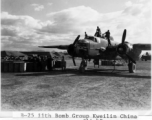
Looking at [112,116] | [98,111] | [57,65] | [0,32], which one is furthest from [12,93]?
[57,65]

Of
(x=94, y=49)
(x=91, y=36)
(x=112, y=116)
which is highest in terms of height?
(x=91, y=36)

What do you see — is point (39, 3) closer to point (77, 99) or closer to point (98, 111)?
point (77, 99)

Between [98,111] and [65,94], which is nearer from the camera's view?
[98,111]

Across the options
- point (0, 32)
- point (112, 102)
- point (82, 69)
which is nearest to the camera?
point (112, 102)

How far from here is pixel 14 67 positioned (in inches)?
693

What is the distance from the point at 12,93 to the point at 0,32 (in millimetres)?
3225

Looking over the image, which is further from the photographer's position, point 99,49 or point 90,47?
point 99,49

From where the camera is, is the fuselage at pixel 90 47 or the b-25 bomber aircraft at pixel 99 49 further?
the fuselage at pixel 90 47

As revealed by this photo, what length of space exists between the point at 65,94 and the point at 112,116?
283cm

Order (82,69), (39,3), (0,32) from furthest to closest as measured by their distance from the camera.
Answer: (82,69) < (39,3) < (0,32)

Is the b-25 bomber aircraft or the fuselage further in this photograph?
the fuselage

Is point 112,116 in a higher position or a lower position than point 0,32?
lower

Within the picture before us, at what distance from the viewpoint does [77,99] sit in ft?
23.4

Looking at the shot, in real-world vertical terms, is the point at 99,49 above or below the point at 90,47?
below
